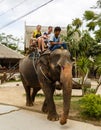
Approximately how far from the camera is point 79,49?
1315 inches

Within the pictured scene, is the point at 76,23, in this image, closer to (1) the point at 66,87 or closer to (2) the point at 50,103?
(2) the point at 50,103

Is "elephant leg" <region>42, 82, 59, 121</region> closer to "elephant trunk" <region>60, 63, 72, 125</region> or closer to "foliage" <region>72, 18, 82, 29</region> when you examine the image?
"elephant trunk" <region>60, 63, 72, 125</region>

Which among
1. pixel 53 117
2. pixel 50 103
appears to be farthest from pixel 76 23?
pixel 53 117

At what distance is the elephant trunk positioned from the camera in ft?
24.1

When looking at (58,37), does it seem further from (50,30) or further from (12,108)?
(12,108)

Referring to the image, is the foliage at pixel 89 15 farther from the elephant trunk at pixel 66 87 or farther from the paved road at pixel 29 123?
the elephant trunk at pixel 66 87

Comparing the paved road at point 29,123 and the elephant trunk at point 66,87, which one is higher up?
the elephant trunk at point 66,87

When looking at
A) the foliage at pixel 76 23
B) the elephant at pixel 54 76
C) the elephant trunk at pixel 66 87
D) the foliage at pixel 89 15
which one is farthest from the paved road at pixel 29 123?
the foliage at pixel 76 23

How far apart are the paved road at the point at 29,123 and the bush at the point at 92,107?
20.1 inches

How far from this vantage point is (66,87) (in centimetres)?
755

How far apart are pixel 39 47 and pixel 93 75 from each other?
2806cm

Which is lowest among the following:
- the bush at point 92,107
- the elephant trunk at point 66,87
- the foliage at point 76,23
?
the foliage at point 76,23

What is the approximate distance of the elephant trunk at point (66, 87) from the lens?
7.35 metres

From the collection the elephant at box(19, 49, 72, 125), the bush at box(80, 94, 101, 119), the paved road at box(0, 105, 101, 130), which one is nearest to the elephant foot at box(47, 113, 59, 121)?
the elephant at box(19, 49, 72, 125)
